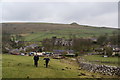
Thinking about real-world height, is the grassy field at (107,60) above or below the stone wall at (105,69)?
above

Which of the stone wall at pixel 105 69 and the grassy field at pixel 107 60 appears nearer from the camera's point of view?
the stone wall at pixel 105 69

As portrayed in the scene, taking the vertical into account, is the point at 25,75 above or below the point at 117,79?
above

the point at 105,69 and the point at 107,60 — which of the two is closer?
the point at 105,69

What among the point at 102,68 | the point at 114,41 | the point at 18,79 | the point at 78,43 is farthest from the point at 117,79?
the point at 114,41

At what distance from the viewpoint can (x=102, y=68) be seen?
38.5m

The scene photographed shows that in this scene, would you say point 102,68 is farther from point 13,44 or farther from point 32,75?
point 13,44

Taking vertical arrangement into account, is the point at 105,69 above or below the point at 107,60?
below

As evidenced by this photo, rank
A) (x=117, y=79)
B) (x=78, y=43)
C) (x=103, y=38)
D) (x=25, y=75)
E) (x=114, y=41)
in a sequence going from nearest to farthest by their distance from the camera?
(x=25, y=75), (x=117, y=79), (x=78, y=43), (x=114, y=41), (x=103, y=38)

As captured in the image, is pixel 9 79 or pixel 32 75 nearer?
pixel 9 79

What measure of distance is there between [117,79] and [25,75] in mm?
16836

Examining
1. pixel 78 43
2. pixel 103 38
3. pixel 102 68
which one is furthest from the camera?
pixel 103 38

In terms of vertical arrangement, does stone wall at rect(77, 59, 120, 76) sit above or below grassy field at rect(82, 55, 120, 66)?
below

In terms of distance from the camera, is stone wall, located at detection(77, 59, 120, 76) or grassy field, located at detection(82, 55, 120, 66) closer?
stone wall, located at detection(77, 59, 120, 76)

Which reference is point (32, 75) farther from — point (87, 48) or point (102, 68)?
point (87, 48)
